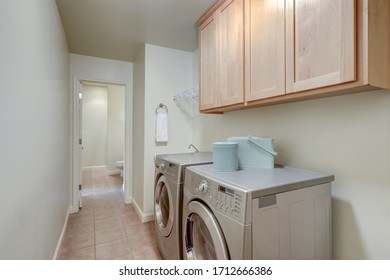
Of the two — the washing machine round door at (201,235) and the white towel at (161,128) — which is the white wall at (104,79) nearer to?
the white towel at (161,128)

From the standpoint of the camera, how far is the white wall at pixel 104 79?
2.84 meters

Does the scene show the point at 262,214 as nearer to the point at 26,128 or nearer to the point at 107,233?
the point at 26,128

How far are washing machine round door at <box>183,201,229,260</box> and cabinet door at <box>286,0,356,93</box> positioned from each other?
855mm

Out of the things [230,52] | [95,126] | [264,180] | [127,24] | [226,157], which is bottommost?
[264,180]

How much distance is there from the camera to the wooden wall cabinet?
2.69ft

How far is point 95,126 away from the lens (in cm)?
568

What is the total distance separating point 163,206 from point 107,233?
101 centimetres

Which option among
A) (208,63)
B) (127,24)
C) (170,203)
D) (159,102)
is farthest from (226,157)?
(127,24)

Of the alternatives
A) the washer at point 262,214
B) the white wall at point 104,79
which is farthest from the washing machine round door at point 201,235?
the white wall at point 104,79

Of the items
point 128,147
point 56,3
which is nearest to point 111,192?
point 128,147

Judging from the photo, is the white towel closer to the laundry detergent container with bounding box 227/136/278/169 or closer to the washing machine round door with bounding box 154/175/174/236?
the washing machine round door with bounding box 154/175/174/236

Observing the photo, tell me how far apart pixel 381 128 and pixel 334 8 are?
2.06 feet

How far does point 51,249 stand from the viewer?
1.62m
